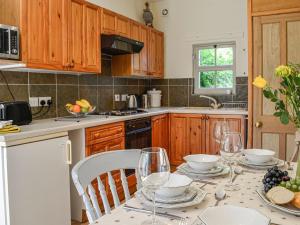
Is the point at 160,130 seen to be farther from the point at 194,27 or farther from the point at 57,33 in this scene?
the point at 57,33

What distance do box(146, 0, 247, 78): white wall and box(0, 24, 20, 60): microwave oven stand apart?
298 cm

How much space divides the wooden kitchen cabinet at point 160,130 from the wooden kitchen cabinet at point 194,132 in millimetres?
84

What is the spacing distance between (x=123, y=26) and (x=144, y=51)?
0.61 meters

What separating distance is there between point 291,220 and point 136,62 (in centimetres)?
347

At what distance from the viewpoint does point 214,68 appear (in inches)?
185

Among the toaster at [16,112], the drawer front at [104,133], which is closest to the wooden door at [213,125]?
the drawer front at [104,133]

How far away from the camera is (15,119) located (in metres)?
2.41

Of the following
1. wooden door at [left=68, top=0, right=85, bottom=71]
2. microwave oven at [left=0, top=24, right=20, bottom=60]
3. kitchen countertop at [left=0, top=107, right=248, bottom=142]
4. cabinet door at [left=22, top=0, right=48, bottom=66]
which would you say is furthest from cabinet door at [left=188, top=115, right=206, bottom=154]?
microwave oven at [left=0, top=24, right=20, bottom=60]

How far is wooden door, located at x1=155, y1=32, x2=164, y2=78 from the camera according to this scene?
4746 millimetres

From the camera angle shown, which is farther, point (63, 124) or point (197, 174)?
point (63, 124)

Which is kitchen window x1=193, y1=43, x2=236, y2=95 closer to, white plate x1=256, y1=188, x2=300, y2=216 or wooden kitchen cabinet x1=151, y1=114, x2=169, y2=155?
wooden kitchen cabinet x1=151, y1=114, x2=169, y2=155

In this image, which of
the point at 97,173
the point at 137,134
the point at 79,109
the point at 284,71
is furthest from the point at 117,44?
the point at 284,71

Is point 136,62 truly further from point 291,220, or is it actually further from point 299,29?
point 291,220

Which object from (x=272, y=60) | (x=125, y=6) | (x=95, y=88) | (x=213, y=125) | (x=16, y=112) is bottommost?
(x=213, y=125)
